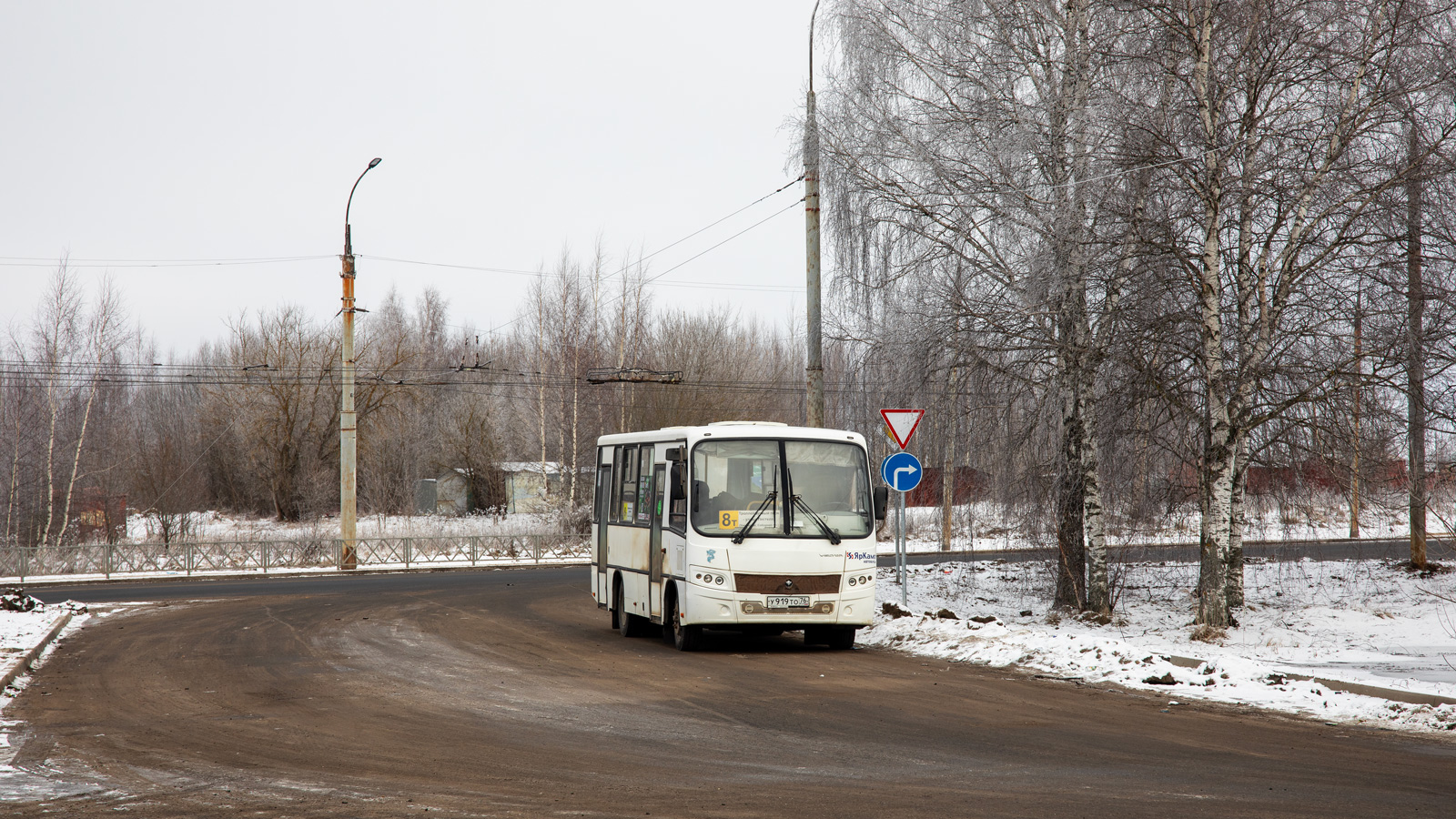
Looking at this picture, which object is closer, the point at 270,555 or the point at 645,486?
the point at 645,486

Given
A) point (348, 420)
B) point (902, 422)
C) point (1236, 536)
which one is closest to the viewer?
point (902, 422)

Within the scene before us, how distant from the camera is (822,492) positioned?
14.9 metres

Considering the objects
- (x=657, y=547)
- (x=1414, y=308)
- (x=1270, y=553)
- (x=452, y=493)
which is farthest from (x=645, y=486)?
(x=452, y=493)

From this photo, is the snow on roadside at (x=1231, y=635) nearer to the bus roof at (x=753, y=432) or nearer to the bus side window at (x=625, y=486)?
the bus roof at (x=753, y=432)

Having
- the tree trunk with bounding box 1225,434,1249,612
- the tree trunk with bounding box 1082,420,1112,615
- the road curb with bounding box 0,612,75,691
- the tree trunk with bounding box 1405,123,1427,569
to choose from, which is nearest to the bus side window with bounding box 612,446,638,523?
the tree trunk with bounding box 1082,420,1112,615

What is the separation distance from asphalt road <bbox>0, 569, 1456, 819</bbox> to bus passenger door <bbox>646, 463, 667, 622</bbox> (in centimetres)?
81

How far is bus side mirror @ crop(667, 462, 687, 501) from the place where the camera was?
1473 cm

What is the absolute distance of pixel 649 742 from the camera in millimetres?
8758

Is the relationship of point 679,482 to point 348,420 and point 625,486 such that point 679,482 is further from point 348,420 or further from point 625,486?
point 348,420

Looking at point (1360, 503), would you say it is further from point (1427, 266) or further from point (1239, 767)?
point (1239, 767)

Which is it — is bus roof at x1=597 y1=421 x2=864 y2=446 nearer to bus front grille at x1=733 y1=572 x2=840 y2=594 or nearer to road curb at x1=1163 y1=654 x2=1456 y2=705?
bus front grille at x1=733 y1=572 x2=840 y2=594

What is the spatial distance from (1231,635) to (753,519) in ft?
25.2

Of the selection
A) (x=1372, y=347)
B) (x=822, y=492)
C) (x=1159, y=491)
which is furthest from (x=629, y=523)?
(x=1372, y=347)

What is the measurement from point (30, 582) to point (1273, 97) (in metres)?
29.4
